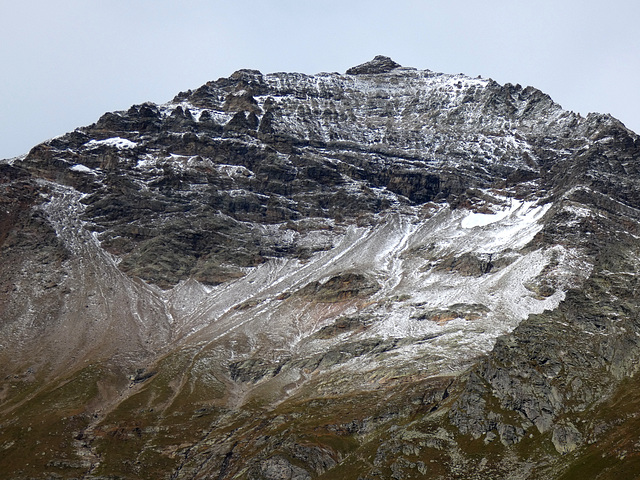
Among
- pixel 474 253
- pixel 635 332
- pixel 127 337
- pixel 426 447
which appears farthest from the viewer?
pixel 474 253

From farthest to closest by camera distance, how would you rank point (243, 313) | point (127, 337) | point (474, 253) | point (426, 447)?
point (474, 253)
point (243, 313)
point (127, 337)
point (426, 447)

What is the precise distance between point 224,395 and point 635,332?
279ft

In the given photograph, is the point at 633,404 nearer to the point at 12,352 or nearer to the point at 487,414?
the point at 487,414

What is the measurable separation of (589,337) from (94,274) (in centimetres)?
15791

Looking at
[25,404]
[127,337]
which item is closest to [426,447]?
[25,404]

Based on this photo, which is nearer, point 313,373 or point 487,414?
point 487,414

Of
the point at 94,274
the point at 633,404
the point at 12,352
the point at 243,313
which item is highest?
the point at 94,274

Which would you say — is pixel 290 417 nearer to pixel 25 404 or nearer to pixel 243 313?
pixel 25 404

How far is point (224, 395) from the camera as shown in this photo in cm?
13338

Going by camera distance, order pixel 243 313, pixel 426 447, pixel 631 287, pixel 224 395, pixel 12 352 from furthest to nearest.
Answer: pixel 243 313 < pixel 12 352 < pixel 224 395 < pixel 631 287 < pixel 426 447

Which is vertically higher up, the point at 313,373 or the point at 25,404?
the point at 25,404

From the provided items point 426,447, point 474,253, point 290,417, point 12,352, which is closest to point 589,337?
point 426,447

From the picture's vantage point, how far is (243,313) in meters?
181

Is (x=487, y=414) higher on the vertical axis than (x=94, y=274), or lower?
lower
